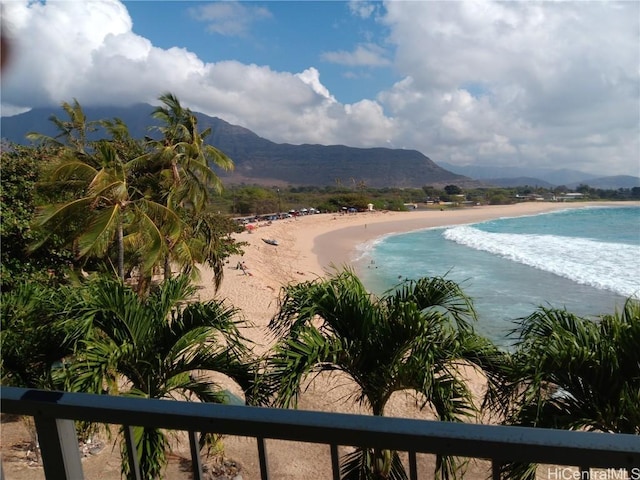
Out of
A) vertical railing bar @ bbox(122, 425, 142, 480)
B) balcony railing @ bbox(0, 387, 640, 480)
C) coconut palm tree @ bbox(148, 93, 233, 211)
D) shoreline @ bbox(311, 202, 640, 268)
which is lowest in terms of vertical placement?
shoreline @ bbox(311, 202, 640, 268)

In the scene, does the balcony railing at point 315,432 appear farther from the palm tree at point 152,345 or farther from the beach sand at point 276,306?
the beach sand at point 276,306

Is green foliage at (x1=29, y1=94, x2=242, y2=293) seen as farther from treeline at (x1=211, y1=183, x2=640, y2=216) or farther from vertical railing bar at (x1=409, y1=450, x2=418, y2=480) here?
treeline at (x1=211, y1=183, x2=640, y2=216)

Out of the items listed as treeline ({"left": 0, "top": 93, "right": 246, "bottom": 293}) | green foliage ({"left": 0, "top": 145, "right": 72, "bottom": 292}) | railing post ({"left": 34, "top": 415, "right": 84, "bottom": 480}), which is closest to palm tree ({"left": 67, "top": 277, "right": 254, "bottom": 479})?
railing post ({"left": 34, "top": 415, "right": 84, "bottom": 480})

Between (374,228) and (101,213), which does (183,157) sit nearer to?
(101,213)

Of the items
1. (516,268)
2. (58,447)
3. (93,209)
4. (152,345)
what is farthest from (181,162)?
(516,268)

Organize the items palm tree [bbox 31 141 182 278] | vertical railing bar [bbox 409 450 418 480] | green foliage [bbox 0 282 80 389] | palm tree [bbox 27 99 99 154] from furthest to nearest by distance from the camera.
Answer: palm tree [bbox 27 99 99 154] → palm tree [bbox 31 141 182 278] → green foliage [bbox 0 282 80 389] → vertical railing bar [bbox 409 450 418 480]

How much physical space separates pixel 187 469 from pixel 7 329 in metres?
2.91

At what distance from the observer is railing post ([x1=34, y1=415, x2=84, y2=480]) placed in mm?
1424

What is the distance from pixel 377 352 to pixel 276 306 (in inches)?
285

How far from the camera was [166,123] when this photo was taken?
46.0 feet

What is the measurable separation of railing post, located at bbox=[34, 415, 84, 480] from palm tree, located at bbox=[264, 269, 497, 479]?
2030 millimetres

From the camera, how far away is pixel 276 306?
10.9 meters

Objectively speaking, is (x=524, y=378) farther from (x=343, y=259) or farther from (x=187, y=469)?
(x=343, y=259)

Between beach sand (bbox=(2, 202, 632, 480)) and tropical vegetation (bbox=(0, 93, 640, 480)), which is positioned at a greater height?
tropical vegetation (bbox=(0, 93, 640, 480))
